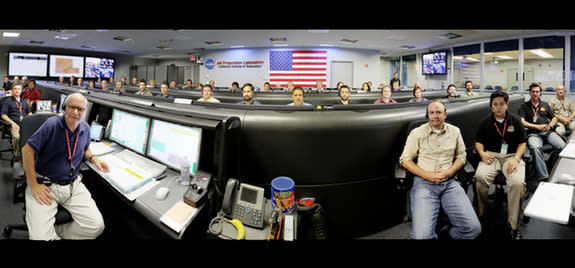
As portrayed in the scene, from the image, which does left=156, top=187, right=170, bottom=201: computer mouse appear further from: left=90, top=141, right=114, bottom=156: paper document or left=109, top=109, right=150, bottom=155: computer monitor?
left=90, top=141, right=114, bottom=156: paper document

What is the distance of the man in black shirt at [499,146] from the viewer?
7.53ft

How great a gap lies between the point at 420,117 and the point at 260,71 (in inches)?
404

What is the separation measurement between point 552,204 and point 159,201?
206 centimetres

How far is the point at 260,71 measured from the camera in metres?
11.8

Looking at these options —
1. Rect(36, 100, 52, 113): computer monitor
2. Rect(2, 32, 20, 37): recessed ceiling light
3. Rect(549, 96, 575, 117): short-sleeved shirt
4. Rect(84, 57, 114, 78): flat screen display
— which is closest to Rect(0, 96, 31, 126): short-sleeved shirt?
Rect(36, 100, 52, 113): computer monitor

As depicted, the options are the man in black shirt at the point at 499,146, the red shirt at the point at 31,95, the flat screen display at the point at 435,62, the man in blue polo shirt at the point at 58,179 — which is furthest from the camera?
the flat screen display at the point at 435,62

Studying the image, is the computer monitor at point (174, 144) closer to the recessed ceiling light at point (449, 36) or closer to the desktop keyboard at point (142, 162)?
the desktop keyboard at point (142, 162)

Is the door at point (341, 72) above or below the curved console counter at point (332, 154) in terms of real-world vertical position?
above

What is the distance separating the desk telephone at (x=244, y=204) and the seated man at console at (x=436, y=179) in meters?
1.13

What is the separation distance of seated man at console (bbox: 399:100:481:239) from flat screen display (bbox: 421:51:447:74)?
33.4ft

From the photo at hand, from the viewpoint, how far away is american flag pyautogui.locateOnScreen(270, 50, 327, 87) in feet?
37.5

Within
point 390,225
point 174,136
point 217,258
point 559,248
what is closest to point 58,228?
point 174,136

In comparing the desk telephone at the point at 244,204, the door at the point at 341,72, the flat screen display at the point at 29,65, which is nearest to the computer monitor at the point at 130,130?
the desk telephone at the point at 244,204

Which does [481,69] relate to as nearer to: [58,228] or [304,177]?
[304,177]
